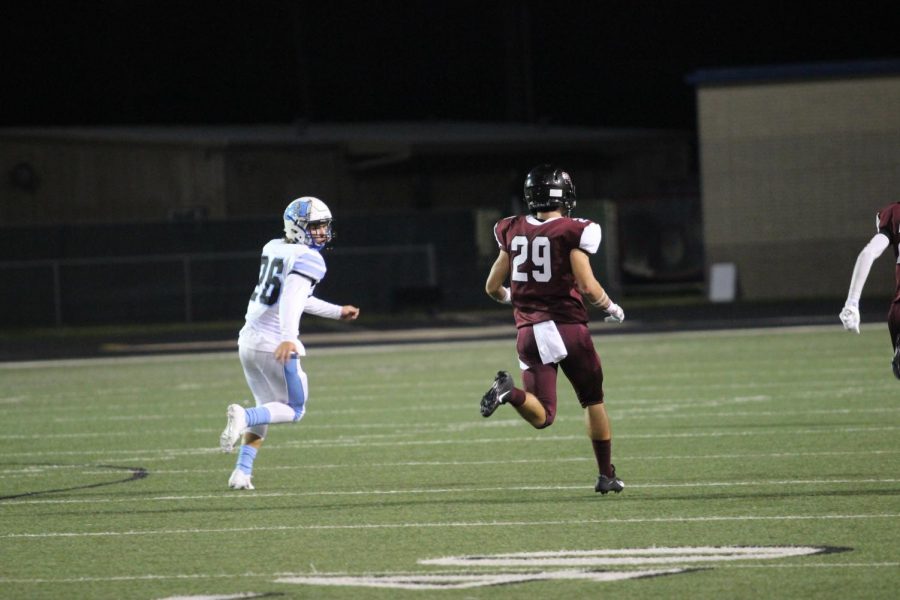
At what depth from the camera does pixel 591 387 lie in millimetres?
9898

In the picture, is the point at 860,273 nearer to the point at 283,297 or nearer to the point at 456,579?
the point at 283,297

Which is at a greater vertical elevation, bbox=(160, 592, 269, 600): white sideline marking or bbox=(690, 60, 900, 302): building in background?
bbox=(690, 60, 900, 302): building in background

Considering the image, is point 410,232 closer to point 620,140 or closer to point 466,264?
point 466,264

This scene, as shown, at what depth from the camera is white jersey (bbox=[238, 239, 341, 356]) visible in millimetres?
10477

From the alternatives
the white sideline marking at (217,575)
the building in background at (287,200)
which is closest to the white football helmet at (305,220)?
the white sideline marking at (217,575)

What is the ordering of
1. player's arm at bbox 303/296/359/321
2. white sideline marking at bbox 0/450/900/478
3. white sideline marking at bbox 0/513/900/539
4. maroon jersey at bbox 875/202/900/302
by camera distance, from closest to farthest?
white sideline marking at bbox 0/513/900/539
player's arm at bbox 303/296/359/321
maroon jersey at bbox 875/202/900/302
white sideline marking at bbox 0/450/900/478

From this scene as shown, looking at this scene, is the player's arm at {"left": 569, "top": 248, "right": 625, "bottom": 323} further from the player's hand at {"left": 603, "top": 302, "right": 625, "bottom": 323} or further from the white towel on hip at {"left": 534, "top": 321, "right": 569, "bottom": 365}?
the white towel on hip at {"left": 534, "top": 321, "right": 569, "bottom": 365}

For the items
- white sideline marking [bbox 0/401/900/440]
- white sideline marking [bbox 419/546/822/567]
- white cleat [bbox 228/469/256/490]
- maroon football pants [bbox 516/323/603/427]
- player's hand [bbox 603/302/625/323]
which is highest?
player's hand [bbox 603/302/625/323]

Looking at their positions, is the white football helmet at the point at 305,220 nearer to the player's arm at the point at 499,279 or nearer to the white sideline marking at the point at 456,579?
the player's arm at the point at 499,279

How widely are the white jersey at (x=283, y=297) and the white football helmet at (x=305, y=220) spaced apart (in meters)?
0.06

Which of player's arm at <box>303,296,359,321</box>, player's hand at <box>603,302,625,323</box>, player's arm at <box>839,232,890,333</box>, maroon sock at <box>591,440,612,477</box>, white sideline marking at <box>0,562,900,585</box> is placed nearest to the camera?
white sideline marking at <box>0,562,900,585</box>

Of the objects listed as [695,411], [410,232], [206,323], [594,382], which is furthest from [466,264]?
[594,382]

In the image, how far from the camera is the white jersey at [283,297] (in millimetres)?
10477

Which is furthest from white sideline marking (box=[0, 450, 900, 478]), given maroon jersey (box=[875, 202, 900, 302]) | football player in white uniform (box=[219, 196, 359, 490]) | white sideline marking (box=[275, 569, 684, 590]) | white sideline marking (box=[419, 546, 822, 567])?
white sideline marking (box=[275, 569, 684, 590])
